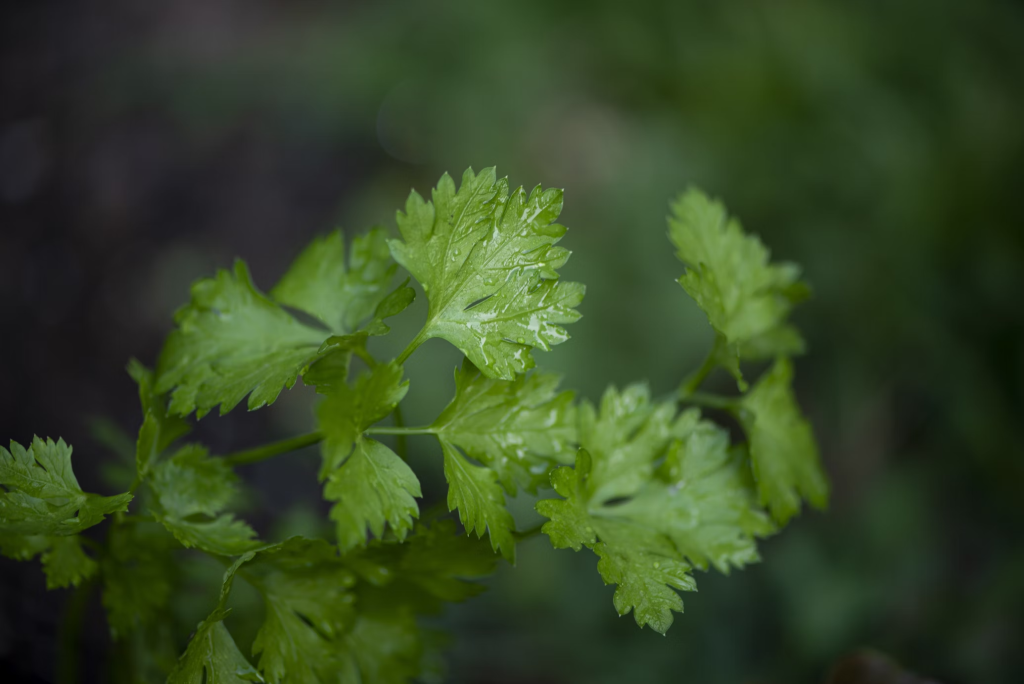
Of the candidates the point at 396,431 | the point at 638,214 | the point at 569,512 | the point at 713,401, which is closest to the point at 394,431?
the point at 396,431

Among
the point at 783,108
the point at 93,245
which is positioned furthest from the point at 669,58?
the point at 93,245

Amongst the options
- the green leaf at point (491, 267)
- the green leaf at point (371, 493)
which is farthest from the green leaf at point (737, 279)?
the green leaf at point (371, 493)

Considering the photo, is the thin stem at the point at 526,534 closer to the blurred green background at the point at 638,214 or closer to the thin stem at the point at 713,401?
the thin stem at the point at 713,401

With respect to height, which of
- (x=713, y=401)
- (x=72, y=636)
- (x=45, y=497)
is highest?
(x=713, y=401)

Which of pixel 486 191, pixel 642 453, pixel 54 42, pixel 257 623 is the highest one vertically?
pixel 486 191

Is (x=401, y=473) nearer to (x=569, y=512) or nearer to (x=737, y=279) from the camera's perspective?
(x=569, y=512)

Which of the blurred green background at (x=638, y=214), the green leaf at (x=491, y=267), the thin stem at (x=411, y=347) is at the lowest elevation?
the blurred green background at (x=638, y=214)

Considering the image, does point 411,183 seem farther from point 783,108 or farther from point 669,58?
point 783,108
